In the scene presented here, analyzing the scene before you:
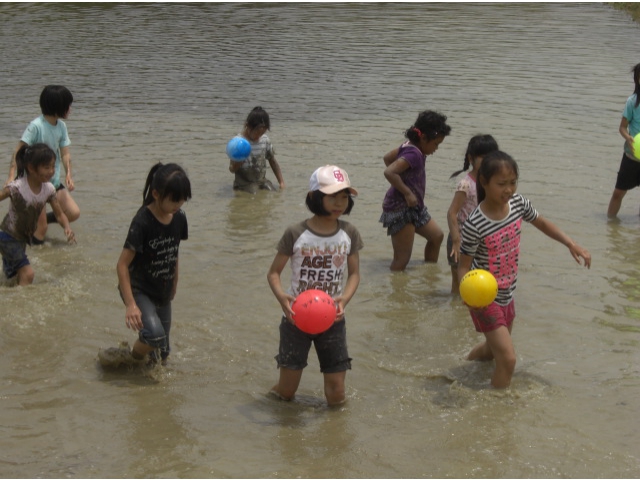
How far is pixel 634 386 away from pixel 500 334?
102 cm

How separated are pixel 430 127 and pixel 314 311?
283cm

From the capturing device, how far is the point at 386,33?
2230 centimetres

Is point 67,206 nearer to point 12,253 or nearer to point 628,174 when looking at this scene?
point 12,253

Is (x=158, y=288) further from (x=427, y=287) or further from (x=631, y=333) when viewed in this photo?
(x=631, y=333)

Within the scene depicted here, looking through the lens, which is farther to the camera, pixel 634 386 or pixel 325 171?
pixel 634 386

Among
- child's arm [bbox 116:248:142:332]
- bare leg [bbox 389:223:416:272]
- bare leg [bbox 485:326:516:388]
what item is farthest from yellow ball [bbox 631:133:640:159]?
child's arm [bbox 116:248:142:332]

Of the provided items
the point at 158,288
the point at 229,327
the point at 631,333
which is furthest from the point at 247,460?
the point at 631,333

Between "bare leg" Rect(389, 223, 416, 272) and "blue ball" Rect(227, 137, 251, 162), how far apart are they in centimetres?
277

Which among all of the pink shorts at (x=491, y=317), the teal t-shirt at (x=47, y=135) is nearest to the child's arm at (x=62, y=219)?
the teal t-shirt at (x=47, y=135)

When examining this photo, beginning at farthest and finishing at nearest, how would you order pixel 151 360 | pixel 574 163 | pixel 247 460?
pixel 574 163, pixel 151 360, pixel 247 460

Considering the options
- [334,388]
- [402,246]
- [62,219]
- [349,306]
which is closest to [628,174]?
[402,246]

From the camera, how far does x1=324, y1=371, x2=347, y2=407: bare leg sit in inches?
213

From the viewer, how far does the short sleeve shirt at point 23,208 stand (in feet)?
23.6

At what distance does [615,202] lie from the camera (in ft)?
31.0
